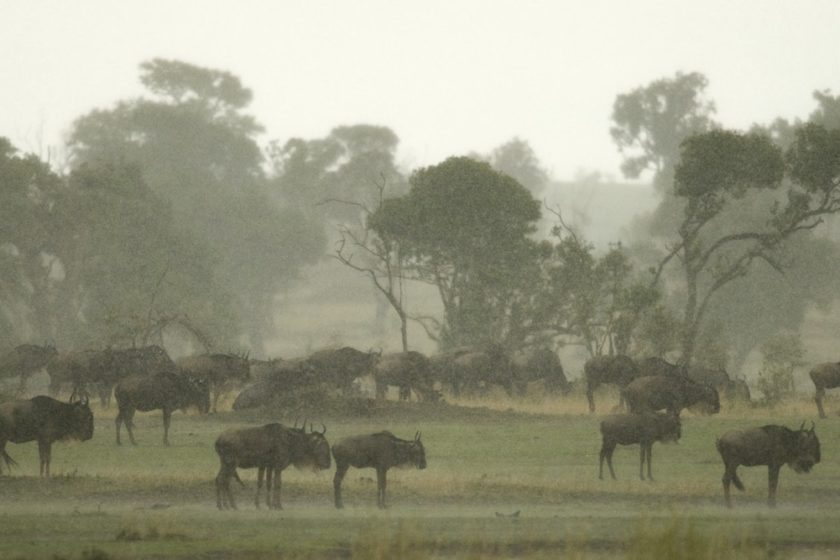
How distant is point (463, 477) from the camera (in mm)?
28734

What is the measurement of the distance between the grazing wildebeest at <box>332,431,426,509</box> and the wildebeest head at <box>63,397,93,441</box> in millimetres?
6816

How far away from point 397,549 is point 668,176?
93975mm

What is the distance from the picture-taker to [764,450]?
82.0 feet

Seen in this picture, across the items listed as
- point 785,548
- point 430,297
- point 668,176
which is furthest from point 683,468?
point 430,297

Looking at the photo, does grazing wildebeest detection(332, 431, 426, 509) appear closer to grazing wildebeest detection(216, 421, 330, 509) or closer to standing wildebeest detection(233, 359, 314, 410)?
grazing wildebeest detection(216, 421, 330, 509)

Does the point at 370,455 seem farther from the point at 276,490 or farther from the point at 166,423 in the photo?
the point at 166,423

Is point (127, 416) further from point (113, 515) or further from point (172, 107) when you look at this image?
point (172, 107)

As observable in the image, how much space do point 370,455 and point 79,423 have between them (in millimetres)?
7517

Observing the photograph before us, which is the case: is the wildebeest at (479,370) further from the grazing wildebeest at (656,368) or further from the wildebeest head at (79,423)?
the wildebeest head at (79,423)

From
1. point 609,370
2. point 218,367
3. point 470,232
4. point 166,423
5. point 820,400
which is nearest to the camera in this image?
point 166,423

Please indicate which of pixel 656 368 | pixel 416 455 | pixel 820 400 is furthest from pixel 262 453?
pixel 820 400

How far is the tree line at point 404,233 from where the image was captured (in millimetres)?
56312

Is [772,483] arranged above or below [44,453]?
below

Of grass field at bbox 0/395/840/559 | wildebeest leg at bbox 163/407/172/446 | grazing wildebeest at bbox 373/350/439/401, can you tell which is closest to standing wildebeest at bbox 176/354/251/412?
grass field at bbox 0/395/840/559
